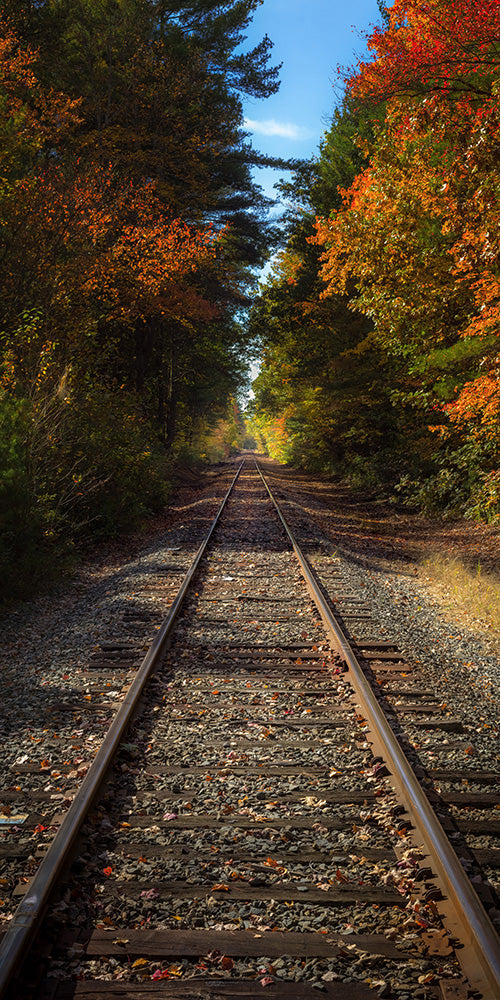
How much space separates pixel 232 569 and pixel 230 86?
1783cm

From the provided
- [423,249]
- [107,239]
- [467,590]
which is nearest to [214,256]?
[107,239]

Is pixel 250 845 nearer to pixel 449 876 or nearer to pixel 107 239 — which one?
pixel 449 876

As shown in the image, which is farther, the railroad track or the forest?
the forest

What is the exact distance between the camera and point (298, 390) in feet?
96.2

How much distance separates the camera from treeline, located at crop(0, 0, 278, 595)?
33.9 feet

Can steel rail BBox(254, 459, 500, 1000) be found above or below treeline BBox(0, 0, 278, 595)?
below

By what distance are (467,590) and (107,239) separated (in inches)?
499

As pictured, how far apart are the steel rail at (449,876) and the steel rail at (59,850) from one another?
1708 millimetres

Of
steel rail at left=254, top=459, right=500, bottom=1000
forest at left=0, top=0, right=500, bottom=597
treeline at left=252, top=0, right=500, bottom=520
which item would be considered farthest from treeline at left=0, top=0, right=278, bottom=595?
steel rail at left=254, top=459, right=500, bottom=1000

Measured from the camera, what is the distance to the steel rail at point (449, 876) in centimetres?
239

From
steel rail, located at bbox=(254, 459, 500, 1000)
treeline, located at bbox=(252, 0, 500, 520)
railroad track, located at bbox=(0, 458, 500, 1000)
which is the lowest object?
railroad track, located at bbox=(0, 458, 500, 1000)

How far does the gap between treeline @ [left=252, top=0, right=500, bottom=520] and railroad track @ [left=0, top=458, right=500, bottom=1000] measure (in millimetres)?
5696

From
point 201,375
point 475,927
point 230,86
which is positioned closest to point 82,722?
point 475,927

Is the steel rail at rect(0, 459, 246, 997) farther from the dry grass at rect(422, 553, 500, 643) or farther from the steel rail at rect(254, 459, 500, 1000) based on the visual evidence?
the dry grass at rect(422, 553, 500, 643)
